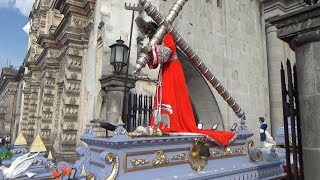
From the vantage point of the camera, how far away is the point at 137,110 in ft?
28.7

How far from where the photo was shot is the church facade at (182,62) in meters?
9.05

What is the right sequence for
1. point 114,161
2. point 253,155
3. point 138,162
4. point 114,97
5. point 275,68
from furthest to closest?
1. point 275,68
2. point 114,97
3. point 253,155
4. point 138,162
5. point 114,161

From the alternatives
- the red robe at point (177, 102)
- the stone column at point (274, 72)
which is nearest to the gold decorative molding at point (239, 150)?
the red robe at point (177, 102)

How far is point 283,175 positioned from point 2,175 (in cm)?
618

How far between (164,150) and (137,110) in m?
4.37

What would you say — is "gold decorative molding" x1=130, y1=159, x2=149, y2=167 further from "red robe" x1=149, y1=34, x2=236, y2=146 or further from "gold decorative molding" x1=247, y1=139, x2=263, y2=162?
"gold decorative molding" x1=247, y1=139, x2=263, y2=162

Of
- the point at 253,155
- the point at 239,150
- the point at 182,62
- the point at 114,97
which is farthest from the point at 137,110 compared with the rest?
the point at 253,155

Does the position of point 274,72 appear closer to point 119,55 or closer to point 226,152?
point 119,55

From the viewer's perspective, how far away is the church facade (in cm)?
905

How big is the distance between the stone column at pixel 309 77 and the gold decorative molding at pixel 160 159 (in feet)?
7.38

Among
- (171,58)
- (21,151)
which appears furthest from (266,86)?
(21,151)

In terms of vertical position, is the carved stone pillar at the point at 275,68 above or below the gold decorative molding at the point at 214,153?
above

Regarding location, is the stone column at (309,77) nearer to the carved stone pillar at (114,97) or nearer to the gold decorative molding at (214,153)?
the gold decorative molding at (214,153)

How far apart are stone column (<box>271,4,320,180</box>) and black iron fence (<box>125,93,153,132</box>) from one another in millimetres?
6086
